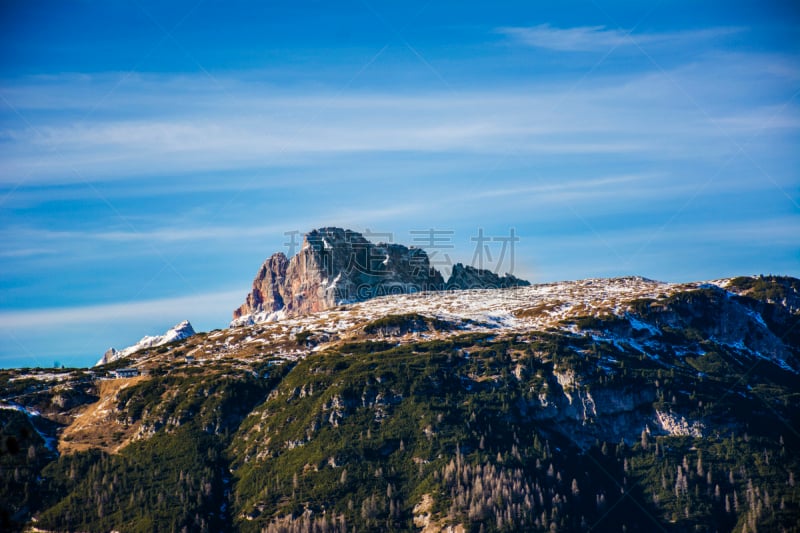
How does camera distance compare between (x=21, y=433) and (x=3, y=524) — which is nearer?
(x=3, y=524)

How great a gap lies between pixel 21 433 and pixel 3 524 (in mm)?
8316

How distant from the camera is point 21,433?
72125 mm

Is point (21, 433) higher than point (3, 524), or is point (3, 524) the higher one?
point (21, 433)

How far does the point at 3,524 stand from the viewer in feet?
215
